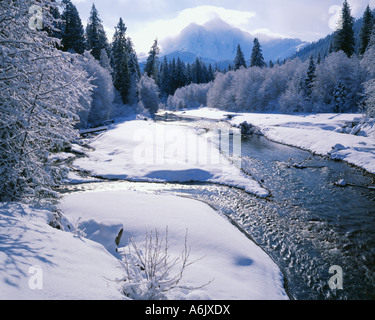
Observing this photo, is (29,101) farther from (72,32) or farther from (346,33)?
(346,33)

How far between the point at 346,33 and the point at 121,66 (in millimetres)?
48473

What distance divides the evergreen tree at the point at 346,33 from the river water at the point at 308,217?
45.1 meters

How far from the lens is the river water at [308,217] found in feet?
21.3

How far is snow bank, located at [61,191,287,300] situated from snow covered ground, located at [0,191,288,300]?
0.08 feet

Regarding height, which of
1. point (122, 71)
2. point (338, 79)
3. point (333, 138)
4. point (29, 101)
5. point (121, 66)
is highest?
point (121, 66)

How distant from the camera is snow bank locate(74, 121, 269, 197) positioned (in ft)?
48.1

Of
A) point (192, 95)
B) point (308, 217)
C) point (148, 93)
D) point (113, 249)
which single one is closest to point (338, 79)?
point (308, 217)

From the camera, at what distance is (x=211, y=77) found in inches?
4109

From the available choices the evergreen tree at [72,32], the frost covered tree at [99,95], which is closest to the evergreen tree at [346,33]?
→ the frost covered tree at [99,95]

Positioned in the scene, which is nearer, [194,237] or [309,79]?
[194,237]

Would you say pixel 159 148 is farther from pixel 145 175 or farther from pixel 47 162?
pixel 47 162

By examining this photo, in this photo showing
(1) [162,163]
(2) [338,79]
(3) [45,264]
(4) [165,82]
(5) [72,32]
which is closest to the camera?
(3) [45,264]

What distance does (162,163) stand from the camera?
1655 cm

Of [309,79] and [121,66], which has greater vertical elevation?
[121,66]
